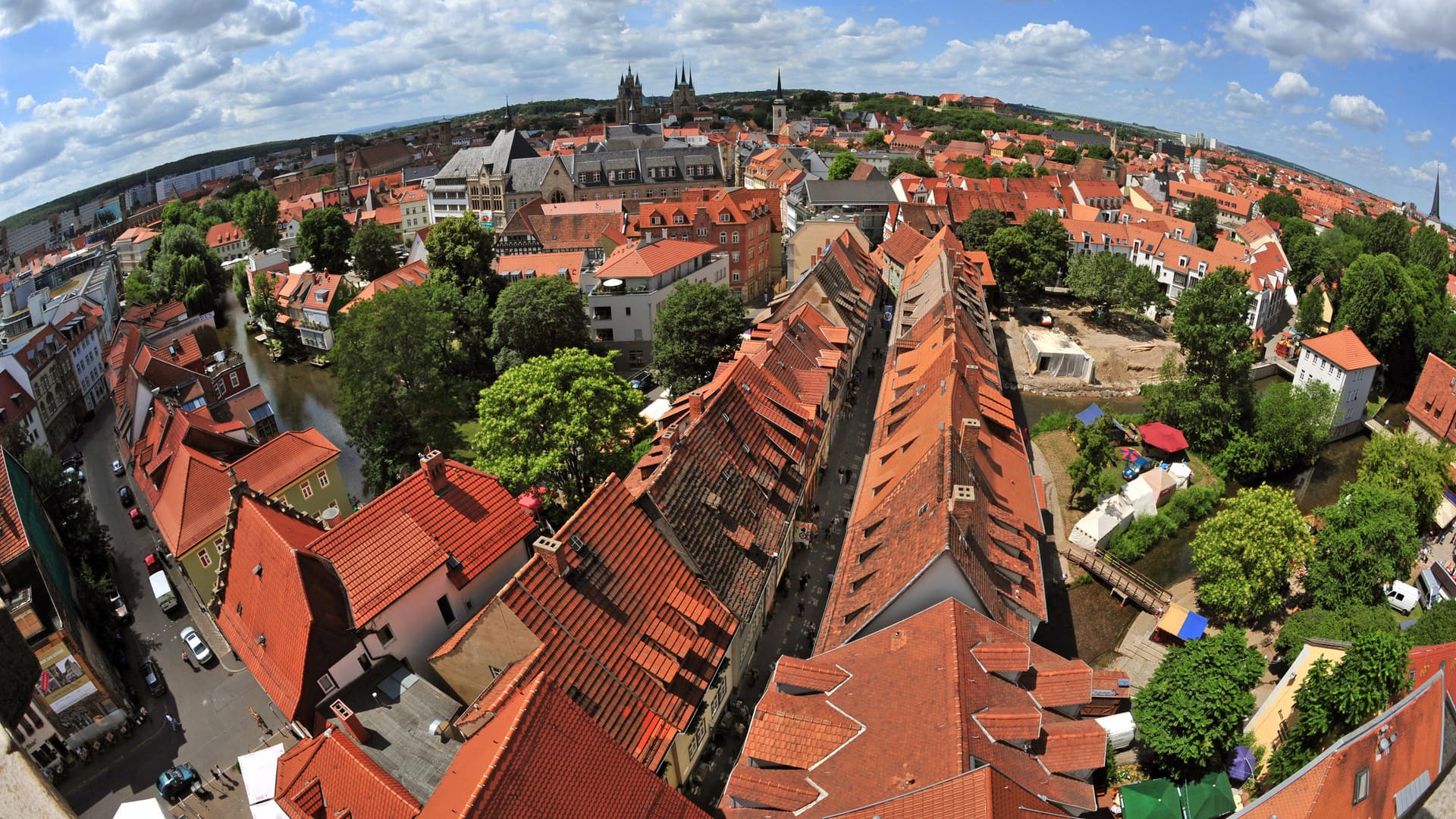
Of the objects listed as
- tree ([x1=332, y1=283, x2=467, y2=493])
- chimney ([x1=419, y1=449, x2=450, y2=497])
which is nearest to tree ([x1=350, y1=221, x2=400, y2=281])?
tree ([x1=332, y1=283, x2=467, y2=493])

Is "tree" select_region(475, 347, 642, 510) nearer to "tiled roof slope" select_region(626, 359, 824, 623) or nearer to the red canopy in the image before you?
"tiled roof slope" select_region(626, 359, 824, 623)

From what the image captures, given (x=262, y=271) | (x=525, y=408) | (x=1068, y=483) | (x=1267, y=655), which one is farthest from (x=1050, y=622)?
(x=262, y=271)

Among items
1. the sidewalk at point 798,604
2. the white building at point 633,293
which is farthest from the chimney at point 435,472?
the white building at point 633,293

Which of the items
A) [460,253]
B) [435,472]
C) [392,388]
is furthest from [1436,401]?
[460,253]

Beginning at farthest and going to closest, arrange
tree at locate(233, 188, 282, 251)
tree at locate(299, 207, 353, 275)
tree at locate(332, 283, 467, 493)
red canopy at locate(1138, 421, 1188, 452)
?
1. tree at locate(233, 188, 282, 251)
2. tree at locate(299, 207, 353, 275)
3. red canopy at locate(1138, 421, 1188, 452)
4. tree at locate(332, 283, 467, 493)

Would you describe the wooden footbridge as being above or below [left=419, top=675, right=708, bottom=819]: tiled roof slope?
below

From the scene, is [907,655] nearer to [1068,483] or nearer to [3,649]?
[3,649]
